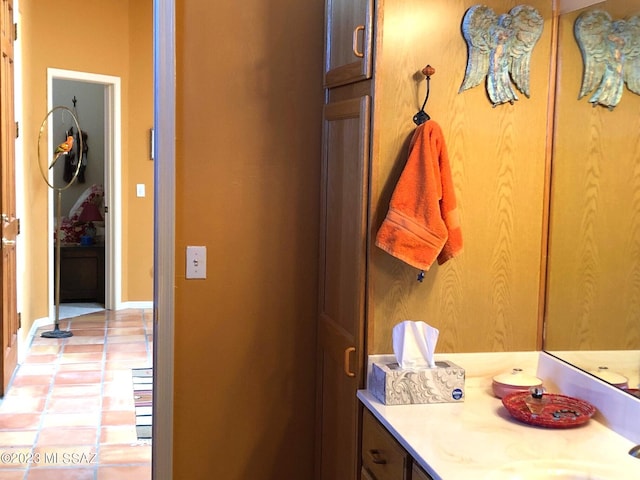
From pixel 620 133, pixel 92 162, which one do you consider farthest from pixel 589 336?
pixel 92 162

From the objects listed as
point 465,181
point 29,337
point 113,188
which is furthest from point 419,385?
point 113,188

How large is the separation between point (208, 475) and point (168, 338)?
502mm

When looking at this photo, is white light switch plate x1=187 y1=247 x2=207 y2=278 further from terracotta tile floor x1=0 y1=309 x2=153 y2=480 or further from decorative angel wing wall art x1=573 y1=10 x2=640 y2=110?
terracotta tile floor x1=0 y1=309 x2=153 y2=480

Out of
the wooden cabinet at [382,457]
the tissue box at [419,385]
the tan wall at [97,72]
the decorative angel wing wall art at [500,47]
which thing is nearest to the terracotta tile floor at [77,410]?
the tan wall at [97,72]

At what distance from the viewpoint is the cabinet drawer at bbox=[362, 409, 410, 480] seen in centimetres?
175

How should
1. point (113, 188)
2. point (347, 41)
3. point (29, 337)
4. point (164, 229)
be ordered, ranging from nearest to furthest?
point (347, 41)
point (164, 229)
point (29, 337)
point (113, 188)

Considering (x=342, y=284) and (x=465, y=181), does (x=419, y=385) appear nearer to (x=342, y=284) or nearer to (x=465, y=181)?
(x=342, y=284)

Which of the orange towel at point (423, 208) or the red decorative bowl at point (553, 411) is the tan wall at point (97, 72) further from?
the red decorative bowl at point (553, 411)

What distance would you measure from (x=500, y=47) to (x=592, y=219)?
1.80ft

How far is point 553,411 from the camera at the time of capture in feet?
6.08

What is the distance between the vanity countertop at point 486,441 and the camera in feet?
5.13

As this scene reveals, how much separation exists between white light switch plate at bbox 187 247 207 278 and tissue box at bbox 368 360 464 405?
2.52ft

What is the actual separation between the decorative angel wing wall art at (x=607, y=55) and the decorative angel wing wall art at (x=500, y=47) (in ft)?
0.45

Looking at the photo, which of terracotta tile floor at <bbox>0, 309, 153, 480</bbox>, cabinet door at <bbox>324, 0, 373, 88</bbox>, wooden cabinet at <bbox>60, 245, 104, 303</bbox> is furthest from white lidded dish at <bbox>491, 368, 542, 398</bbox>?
wooden cabinet at <bbox>60, 245, 104, 303</bbox>
